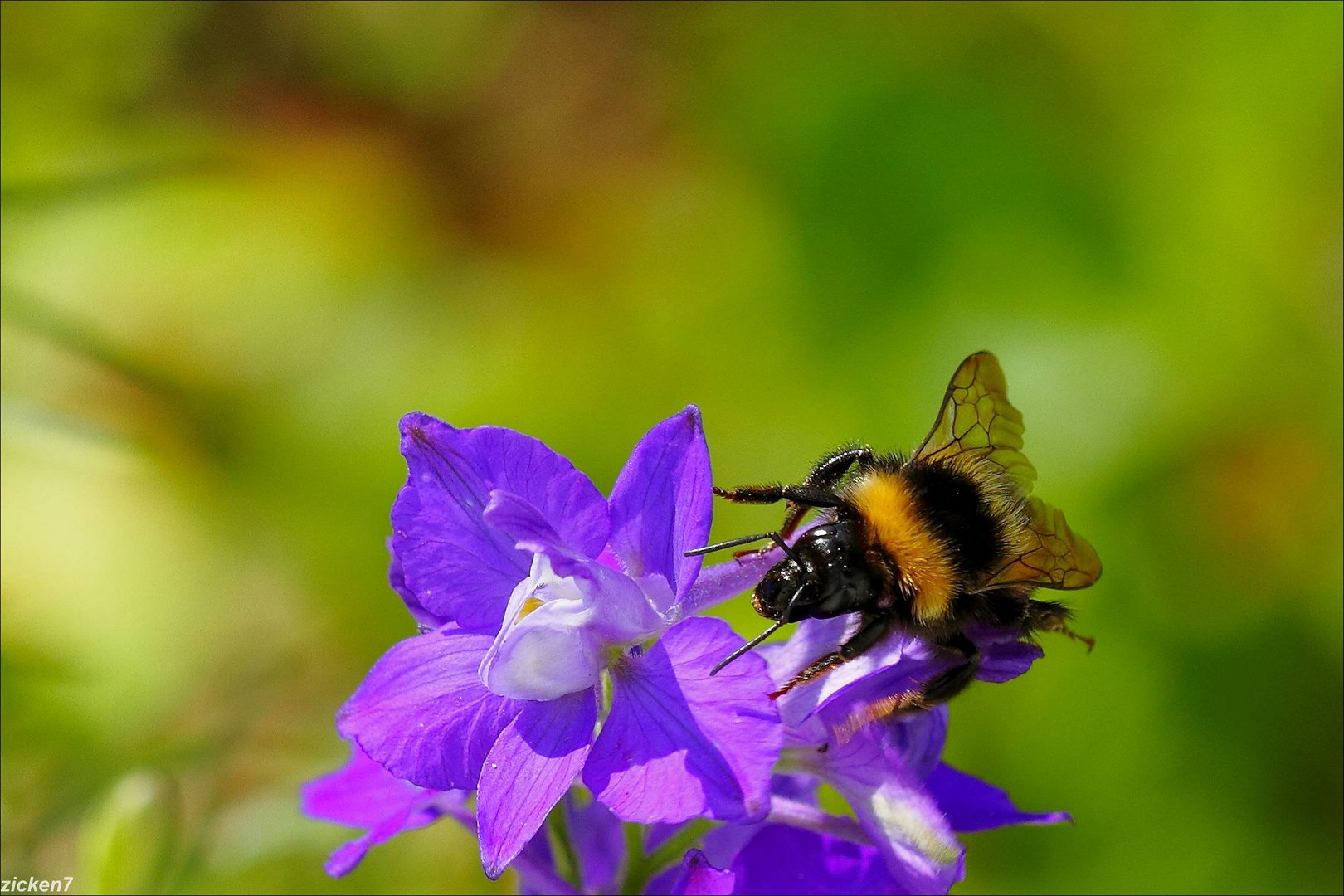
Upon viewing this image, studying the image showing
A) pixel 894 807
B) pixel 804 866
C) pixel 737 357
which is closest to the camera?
pixel 894 807

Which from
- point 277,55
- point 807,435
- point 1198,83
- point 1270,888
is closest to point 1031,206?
point 1198,83

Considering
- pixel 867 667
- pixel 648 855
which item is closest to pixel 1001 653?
pixel 867 667

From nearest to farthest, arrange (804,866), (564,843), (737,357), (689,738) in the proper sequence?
(689,738)
(804,866)
(564,843)
(737,357)

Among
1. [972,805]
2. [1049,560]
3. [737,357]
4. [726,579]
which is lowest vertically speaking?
[972,805]

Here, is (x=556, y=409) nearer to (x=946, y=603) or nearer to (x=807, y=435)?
(x=807, y=435)

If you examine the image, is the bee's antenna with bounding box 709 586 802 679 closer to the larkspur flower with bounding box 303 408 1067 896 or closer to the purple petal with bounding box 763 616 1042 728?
the larkspur flower with bounding box 303 408 1067 896

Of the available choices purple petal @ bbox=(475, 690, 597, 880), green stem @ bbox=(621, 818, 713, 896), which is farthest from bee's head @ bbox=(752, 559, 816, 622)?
green stem @ bbox=(621, 818, 713, 896)

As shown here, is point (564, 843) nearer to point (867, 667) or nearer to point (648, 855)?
point (648, 855)
